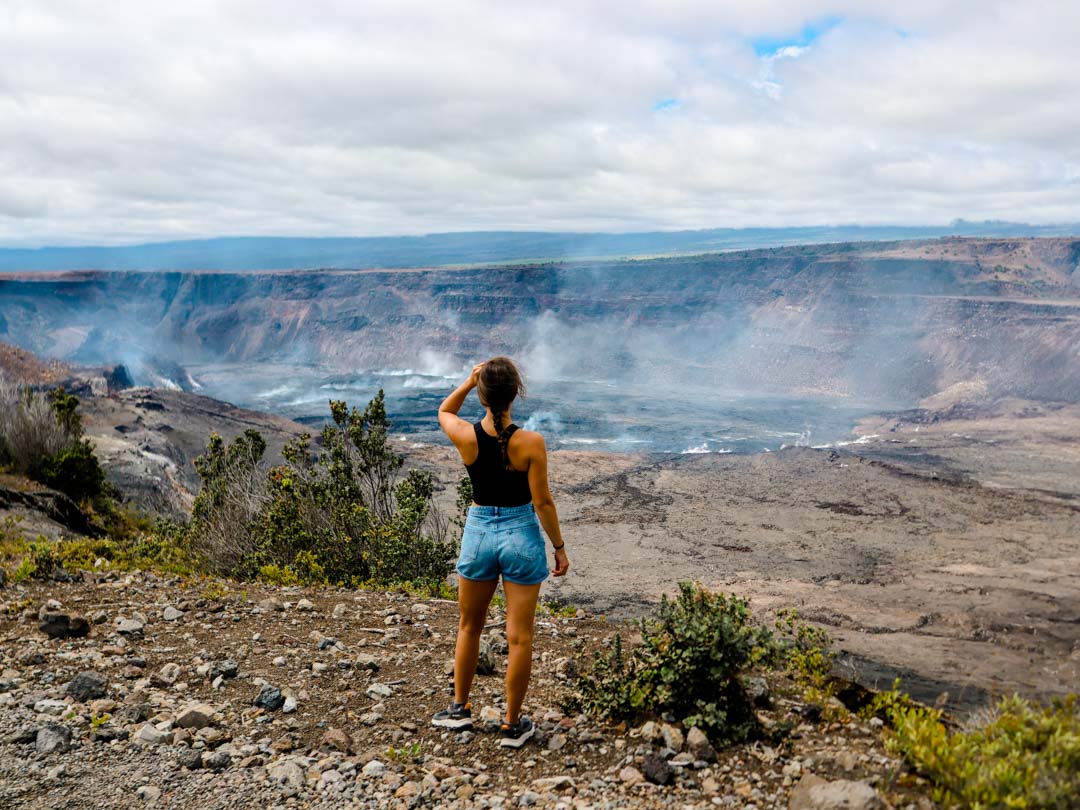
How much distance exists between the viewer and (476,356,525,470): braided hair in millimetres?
3660

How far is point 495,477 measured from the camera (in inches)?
147

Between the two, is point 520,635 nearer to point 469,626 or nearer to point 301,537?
point 469,626

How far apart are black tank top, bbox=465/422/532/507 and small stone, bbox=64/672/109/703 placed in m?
2.43

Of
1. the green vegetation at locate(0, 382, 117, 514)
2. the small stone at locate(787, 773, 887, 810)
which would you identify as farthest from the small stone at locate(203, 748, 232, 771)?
the green vegetation at locate(0, 382, 117, 514)

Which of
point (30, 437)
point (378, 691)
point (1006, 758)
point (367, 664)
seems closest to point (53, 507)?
point (30, 437)

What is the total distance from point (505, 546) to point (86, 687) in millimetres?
2494

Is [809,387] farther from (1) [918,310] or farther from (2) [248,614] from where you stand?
(2) [248,614]

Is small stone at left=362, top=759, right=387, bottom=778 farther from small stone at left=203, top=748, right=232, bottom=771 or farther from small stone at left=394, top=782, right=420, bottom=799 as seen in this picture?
small stone at left=203, top=748, right=232, bottom=771

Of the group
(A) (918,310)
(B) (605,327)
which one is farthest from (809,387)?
(B) (605,327)

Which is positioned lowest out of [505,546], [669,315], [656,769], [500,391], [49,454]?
[49,454]

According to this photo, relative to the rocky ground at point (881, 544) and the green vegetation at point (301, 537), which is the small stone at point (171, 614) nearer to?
the green vegetation at point (301, 537)

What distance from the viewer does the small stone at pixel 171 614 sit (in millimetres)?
5629

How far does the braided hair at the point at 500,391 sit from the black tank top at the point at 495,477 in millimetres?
29

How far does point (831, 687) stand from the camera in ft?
13.7
